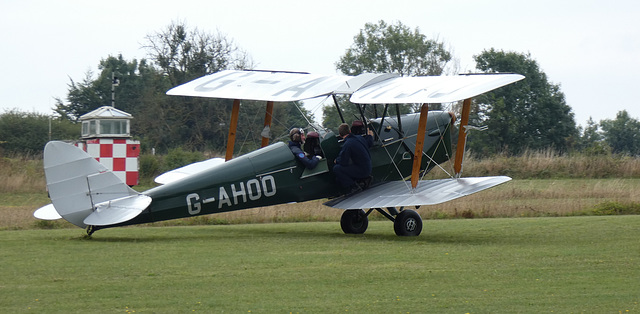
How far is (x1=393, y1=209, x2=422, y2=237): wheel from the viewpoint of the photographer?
39.3ft

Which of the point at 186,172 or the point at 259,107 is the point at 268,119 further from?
the point at 259,107

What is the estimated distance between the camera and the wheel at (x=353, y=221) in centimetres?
1261

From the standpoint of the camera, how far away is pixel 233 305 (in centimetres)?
655

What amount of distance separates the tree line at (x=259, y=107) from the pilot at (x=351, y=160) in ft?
59.1

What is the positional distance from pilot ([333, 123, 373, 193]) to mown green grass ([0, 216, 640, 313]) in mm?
854

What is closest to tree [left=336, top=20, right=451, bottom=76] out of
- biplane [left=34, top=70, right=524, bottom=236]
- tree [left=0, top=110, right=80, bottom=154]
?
tree [left=0, top=110, right=80, bottom=154]

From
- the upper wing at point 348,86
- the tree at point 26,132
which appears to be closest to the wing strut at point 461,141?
the upper wing at point 348,86

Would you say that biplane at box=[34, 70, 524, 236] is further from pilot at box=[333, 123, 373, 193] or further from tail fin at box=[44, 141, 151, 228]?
pilot at box=[333, 123, 373, 193]

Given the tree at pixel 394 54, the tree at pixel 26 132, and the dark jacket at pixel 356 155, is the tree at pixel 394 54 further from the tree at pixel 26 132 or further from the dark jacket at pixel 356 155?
the dark jacket at pixel 356 155

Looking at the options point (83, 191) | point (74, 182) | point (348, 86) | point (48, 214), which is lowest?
point (48, 214)

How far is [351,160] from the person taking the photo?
1220 cm

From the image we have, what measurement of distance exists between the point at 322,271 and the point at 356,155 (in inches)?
157

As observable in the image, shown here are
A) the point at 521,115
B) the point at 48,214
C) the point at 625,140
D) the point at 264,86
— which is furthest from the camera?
the point at 625,140

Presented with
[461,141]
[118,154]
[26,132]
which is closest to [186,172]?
[461,141]
